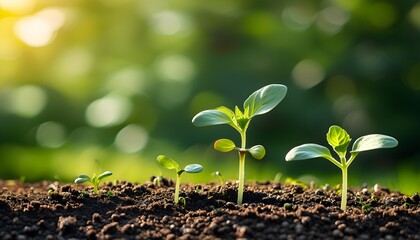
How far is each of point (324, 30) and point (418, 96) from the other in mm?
862

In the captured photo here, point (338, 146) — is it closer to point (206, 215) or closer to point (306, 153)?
point (306, 153)

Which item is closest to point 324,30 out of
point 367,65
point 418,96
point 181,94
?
point 367,65

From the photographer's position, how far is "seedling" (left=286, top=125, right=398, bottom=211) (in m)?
1.51

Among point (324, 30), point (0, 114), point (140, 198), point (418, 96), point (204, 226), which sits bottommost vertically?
point (204, 226)

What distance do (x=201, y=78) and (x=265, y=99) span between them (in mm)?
3139

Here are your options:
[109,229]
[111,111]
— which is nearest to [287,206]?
[109,229]

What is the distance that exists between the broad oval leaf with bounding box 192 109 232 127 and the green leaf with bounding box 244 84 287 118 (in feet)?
0.27

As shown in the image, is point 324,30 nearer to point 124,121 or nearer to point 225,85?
point 225,85

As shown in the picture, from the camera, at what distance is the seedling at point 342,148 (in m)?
1.51

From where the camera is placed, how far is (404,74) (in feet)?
15.1

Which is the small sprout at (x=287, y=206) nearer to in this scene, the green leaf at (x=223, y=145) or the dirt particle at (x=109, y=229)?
the green leaf at (x=223, y=145)

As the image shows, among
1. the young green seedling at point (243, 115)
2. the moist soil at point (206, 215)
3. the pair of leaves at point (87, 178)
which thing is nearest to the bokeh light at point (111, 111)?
the moist soil at point (206, 215)

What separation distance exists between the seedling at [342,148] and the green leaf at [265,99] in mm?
138

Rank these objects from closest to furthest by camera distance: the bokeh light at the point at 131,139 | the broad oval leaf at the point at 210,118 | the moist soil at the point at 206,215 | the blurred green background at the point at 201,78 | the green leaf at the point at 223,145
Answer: the moist soil at the point at 206,215
the broad oval leaf at the point at 210,118
the green leaf at the point at 223,145
the bokeh light at the point at 131,139
the blurred green background at the point at 201,78
